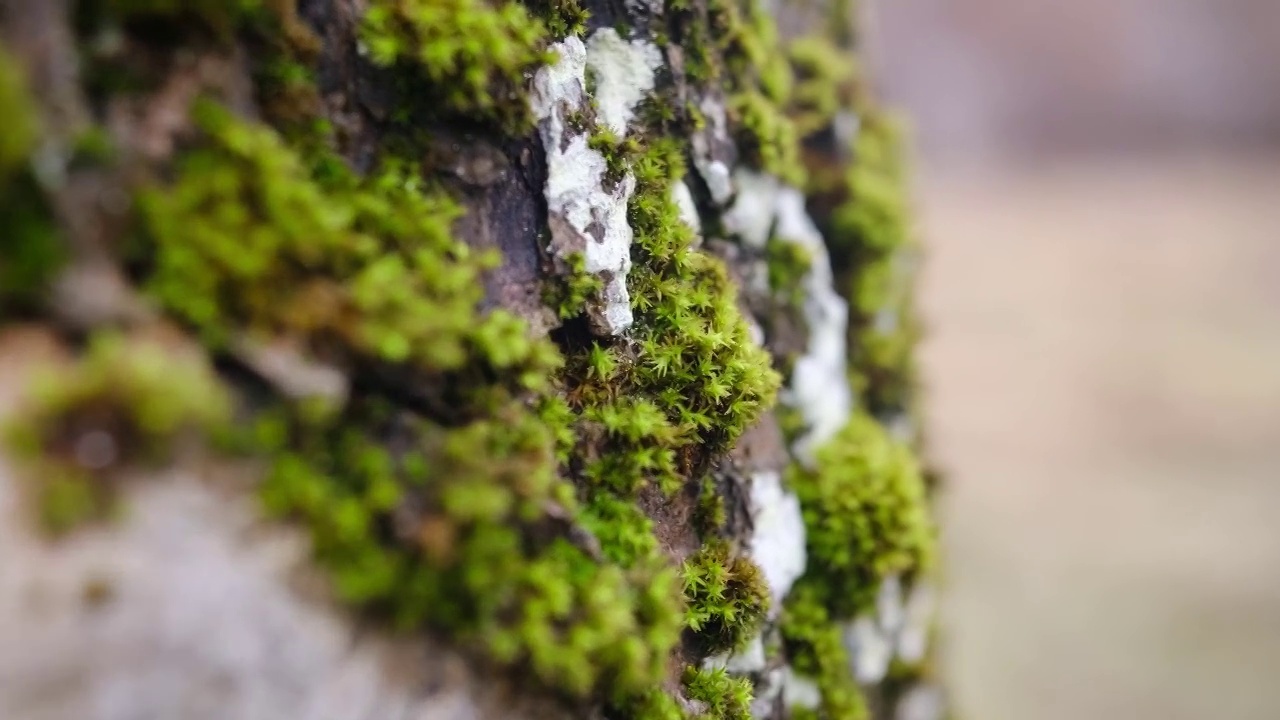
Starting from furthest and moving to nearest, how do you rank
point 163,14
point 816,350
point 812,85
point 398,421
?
point 812,85
point 816,350
point 398,421
point 163,14

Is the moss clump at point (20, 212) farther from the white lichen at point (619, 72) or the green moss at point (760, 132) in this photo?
the green moss at point (760, 132)

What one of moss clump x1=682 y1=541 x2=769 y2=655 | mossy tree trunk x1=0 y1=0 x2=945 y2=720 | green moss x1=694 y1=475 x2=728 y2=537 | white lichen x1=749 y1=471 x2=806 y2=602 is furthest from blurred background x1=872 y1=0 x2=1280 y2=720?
mossy tree trunk x1=0 y1=0 x2=945 y2=720

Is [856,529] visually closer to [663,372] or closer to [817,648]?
[817,648]

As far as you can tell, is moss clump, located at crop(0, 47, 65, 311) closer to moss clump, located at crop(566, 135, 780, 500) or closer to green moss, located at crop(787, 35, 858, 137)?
moss clump, located at crop(566, 135, 780, 500)

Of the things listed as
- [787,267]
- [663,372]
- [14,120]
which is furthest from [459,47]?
[787,267]

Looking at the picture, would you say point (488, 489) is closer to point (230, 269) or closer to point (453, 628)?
point (453, 628)
